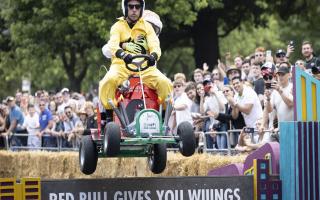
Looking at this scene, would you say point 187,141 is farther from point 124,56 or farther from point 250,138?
point 250,138

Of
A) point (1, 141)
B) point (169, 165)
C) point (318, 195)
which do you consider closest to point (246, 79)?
point (169, 165)

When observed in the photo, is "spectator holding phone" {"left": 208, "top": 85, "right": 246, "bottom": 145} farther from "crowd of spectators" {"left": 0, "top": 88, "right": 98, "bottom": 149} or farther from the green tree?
the green tree

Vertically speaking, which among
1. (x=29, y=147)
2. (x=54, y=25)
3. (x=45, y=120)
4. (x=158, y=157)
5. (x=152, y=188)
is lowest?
(x=152, y=188)

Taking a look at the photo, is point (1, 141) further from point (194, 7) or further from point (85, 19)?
point (194, 7)

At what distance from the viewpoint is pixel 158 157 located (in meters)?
13.9

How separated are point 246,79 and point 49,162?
5.67m

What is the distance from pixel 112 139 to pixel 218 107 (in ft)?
21.8

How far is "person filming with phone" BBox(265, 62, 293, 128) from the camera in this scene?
1542cm

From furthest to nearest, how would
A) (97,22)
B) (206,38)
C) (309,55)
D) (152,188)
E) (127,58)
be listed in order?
(206,38) → (97,22) → (309,55) → (127,58) → (152,188)

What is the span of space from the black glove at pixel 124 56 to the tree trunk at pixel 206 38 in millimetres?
19752

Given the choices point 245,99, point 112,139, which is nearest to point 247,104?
point 245,99

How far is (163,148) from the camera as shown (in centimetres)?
1389

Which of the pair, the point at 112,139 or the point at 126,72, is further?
the point at 126,72

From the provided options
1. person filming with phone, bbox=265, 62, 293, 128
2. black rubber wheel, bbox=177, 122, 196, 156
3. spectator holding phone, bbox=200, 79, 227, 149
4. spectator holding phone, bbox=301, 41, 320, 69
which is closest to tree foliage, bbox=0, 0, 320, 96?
spectator holding phone, bbox=200, 79, 227, 149
